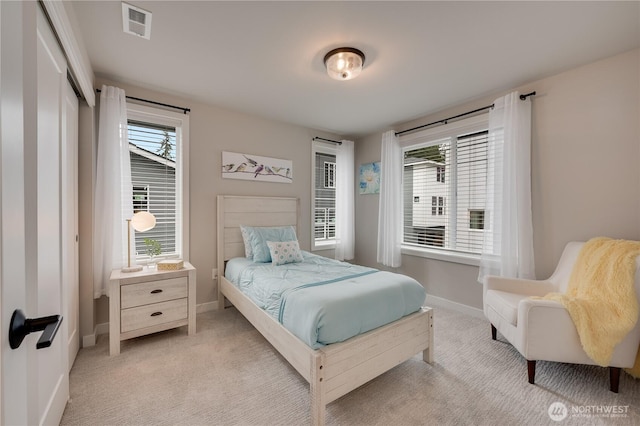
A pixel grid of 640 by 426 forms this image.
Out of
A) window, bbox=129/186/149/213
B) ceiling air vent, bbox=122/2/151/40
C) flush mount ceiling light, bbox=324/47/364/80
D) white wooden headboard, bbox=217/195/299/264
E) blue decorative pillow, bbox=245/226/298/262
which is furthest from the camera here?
white wooden headboard, bbox=217/195/299/264

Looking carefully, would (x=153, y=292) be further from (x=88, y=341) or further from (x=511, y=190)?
(x=511, y=190)

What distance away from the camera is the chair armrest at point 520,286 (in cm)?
235

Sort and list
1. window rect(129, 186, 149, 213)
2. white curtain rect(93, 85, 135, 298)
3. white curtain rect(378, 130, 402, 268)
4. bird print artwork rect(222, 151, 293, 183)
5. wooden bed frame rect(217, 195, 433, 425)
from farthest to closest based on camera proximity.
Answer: white curtain rect(378, 130, 402, 268)
bird print artwork rect(222, 151, 293, 183)
window rect(129, 186, 149, 213)
white curtain rect(93, 85, 135, 298)
wooden bed frame rect(217, 195, 433, 425)

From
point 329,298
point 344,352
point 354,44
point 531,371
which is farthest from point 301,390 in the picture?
point 354,44

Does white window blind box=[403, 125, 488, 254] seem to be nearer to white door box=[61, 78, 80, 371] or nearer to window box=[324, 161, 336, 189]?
window box=[324, 161, 336, 189]

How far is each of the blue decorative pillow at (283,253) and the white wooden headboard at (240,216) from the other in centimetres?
61

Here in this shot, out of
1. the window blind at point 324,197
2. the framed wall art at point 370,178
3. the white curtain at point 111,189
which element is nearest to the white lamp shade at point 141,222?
the white curtain at point 111,189

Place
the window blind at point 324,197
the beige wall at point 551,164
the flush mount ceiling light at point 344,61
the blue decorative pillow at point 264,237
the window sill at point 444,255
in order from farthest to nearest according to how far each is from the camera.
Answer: the window blind at point 324,197
the window sill at point 444,255
the blue decorative pillow at point 264,237
the beige wall at point 551,164
the flush mount ceiling light at point 344,61

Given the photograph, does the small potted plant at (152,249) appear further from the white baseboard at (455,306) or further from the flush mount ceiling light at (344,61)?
the white baseboard at (455,306)

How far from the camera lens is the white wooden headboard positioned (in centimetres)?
323

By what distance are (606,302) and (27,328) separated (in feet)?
9.36

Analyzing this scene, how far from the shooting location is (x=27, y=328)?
1.88 feet

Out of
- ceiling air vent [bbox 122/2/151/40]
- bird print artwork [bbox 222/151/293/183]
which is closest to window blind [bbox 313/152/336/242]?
bird print artwork [bbox 222/151/293/183]

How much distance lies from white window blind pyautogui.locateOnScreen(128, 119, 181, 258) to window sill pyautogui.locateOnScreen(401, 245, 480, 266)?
9.83ft
